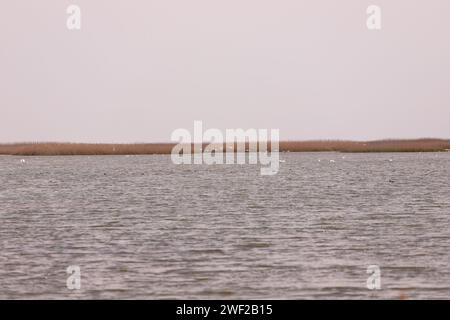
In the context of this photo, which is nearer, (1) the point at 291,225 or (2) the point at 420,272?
(2) the point at 420,272

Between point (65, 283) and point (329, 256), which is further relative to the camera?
point (329, 256)

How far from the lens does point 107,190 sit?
54969 mm

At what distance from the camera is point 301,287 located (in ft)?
60.7

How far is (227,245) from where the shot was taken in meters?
25.1

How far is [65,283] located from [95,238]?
26.6 feet

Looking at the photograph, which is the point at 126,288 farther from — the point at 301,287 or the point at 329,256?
the point at 329,256

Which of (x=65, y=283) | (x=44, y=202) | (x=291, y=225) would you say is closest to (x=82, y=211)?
(x=44, y=202)

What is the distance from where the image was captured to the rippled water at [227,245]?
18.6 m

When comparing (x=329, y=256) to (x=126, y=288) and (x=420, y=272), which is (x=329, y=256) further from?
(x=126, y=288)

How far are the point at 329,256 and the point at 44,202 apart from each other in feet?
78.8

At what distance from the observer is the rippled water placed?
18.6m
